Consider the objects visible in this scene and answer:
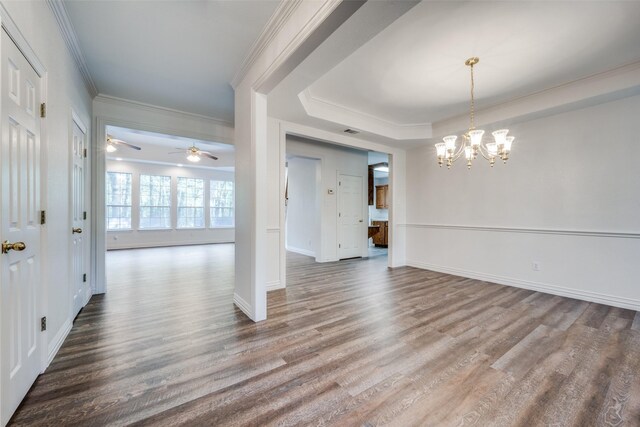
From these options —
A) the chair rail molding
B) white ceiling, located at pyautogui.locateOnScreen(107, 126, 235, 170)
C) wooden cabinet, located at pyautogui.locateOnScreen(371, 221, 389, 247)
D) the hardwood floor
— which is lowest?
the hardwood floor

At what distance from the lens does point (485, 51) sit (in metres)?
2.56

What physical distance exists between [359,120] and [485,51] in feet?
6.43

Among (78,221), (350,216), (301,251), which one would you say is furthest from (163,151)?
(350,216)

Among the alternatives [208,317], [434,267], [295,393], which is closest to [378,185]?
[434,267]

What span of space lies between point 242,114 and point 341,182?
138 inches

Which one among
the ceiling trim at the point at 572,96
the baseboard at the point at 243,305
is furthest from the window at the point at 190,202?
the ceiling trim at the point at 572,96

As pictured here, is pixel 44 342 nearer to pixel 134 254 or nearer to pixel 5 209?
pixel 5 209

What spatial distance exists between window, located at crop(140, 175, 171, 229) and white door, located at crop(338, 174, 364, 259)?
6.15 meters

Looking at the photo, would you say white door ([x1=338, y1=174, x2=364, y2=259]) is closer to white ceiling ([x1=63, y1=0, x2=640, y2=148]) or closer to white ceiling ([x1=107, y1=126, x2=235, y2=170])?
white ceiling ([x1=63, y1=0, x2=640, y2=148])

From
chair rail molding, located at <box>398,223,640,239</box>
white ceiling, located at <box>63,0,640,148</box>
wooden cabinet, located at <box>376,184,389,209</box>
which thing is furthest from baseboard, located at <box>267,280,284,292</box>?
wooden cabinet, located at <box>376,184,389,209</box>

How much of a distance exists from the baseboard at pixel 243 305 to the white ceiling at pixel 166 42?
2.60 meters

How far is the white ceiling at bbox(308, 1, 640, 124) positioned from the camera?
208cm

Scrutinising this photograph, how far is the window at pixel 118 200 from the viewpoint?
778cm

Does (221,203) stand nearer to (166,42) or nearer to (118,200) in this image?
(118,200)
